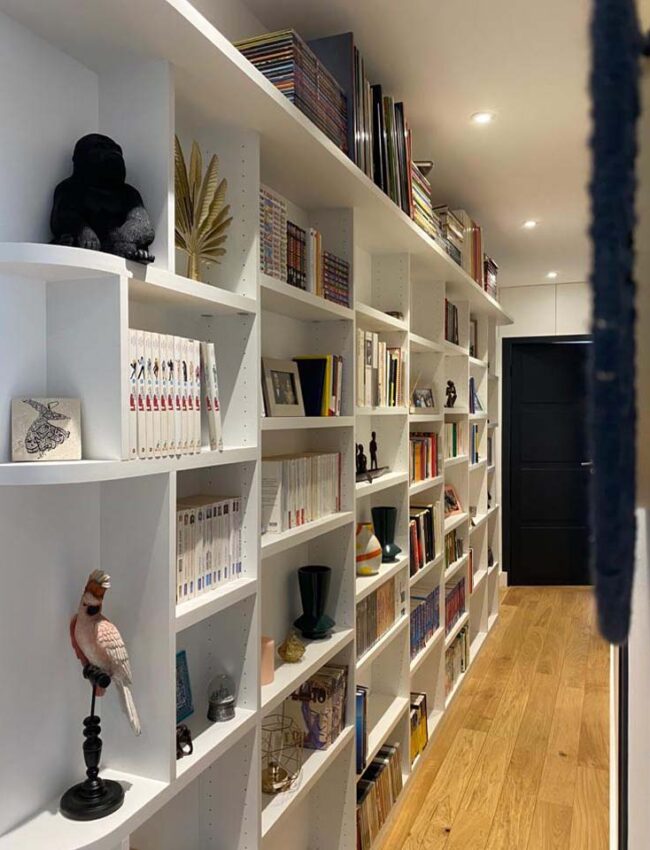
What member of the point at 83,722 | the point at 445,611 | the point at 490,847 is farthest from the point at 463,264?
the point at 83,722

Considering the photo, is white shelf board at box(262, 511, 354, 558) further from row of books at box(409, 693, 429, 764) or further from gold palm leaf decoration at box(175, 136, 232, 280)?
row of books at box(409, 693, 429, 764)

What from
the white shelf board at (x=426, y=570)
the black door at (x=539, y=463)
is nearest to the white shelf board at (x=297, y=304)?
the white shelf board at (x=426, y=570)

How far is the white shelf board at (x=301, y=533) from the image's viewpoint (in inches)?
73.0

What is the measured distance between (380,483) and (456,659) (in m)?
1.76

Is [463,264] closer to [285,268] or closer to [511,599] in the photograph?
[285,268]

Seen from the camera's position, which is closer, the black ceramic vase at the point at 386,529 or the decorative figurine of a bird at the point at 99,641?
the decorative figurine of a bird at the point at 99,641

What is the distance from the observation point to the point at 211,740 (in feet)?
5.19

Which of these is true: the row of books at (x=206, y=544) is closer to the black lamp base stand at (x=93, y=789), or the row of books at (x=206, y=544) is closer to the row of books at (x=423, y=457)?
the black lamp base stand at (x=93, y=789)

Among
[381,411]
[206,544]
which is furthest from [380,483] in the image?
[206,544]

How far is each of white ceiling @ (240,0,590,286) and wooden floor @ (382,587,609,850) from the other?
1.87 metres

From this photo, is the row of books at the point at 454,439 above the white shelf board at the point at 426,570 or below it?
above

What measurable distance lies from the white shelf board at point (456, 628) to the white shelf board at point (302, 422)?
1905mm

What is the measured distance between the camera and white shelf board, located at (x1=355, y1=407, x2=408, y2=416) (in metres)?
2.48

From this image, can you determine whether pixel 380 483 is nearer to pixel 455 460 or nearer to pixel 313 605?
pixel 313 605
